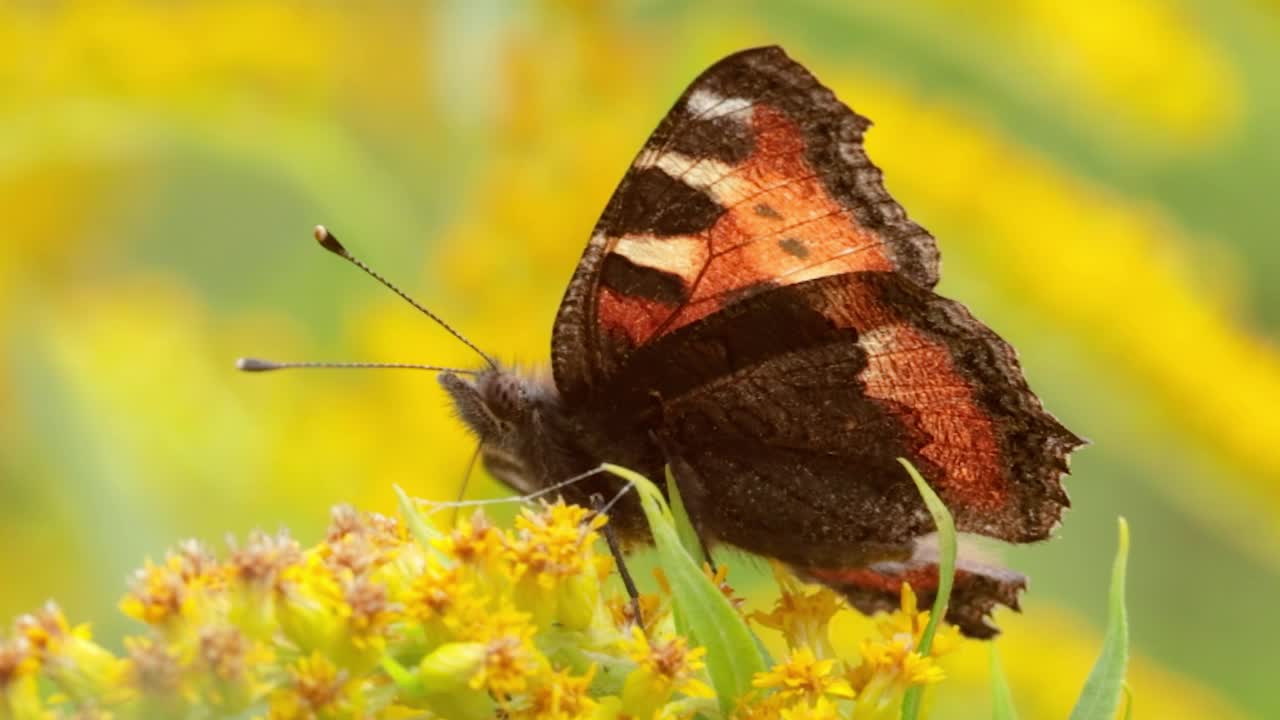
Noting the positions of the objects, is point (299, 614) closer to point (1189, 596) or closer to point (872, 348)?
point (872, 348)

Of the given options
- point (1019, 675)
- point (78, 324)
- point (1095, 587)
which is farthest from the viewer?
point (1095, 587)

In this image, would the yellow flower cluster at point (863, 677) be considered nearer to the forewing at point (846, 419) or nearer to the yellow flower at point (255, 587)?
the forewing at point (846, 419)

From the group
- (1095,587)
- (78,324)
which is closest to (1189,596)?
(1095,587)

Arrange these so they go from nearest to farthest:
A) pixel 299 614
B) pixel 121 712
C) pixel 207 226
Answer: pixel 121 712, pixel 299 614, pixel 207 226

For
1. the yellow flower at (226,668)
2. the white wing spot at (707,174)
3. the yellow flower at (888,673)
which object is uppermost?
the white wing spot at (707,174)

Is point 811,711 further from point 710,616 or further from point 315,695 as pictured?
point 315,695

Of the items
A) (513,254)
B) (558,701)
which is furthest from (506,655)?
(513,254)

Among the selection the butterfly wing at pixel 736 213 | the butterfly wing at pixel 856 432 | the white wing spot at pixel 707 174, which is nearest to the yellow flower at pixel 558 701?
the butterfly wing at pixel 856 432
